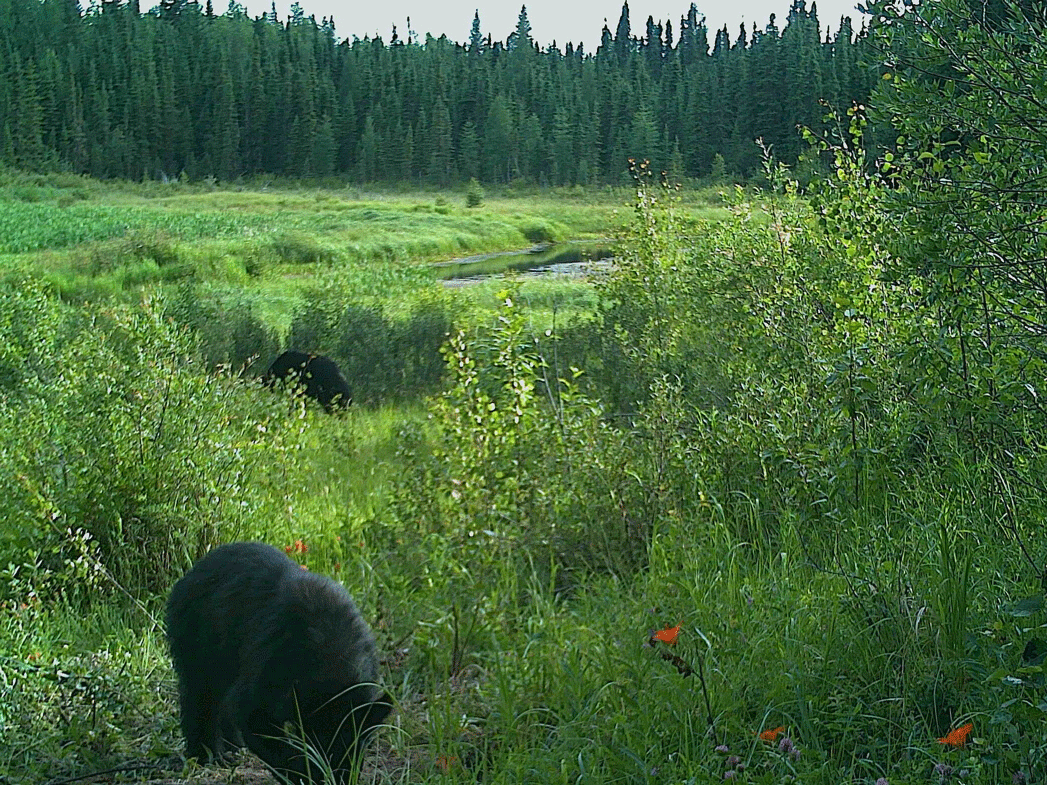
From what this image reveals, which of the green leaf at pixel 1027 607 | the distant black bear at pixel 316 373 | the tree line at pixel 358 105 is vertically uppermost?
the tree line at pixel 358 105

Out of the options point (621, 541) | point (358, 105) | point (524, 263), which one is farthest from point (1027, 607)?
point (358, 105)

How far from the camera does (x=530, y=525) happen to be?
5.90 m

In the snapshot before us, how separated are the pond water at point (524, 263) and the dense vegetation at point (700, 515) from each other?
20.5m

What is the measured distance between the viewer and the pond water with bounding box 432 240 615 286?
30367mm

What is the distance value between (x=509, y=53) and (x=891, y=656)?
414 ft

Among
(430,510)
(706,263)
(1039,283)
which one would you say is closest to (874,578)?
(1039,283)

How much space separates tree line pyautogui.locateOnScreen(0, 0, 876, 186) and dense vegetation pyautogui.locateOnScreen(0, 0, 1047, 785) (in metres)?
65.6

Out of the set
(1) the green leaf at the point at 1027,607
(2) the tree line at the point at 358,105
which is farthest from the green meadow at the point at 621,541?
(2) the tree line at the point at 358,105

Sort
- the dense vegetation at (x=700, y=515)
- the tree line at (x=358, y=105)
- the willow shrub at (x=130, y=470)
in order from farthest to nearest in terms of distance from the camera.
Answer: the tree line at (x=358, y=105) → the willow shrub at (x=130, y=470) → the dense vegetation at (x=700, y=515)

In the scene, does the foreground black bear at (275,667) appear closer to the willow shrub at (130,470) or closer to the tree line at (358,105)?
the willow shrub at (130,470)

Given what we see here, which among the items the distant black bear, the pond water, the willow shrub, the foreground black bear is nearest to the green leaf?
the foreground black bear

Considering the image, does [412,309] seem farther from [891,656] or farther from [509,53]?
[509,53]

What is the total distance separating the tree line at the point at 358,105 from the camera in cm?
8006

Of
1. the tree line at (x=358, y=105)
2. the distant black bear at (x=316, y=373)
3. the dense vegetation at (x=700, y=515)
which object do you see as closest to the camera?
the dense vegetation at (x=700, y=515)
